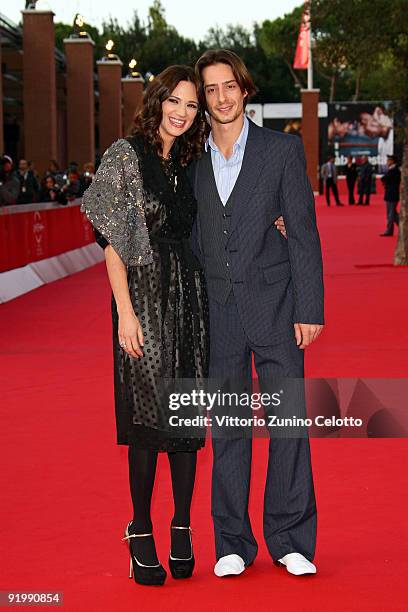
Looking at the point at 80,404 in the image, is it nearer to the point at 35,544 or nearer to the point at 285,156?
the point at 35,544

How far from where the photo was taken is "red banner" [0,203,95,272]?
18328 millimetres

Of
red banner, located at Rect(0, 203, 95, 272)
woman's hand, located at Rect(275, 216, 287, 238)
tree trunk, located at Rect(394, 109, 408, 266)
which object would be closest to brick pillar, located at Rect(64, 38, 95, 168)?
red banner, located at Rect(0, 203, 95, 272)

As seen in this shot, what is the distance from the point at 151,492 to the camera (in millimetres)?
5410

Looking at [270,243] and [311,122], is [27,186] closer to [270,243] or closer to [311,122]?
[270,243]

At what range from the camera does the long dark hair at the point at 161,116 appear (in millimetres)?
5250

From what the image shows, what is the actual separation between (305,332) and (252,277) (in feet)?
0.98

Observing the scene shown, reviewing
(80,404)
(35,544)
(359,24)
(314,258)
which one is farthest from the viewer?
(359,24)

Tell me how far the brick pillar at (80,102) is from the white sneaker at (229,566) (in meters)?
48.4

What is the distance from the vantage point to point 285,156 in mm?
5387

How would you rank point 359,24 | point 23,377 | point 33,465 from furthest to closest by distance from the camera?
point 359,24 → point 23,377 → point 33,465

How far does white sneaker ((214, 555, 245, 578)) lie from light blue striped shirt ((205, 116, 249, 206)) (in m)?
1.43

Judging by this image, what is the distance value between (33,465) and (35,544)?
1739 mm

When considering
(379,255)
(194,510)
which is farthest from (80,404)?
(379,255)

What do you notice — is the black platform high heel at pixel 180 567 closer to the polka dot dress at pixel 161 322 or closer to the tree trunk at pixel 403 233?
the polka dot dress at pixel 161 322
